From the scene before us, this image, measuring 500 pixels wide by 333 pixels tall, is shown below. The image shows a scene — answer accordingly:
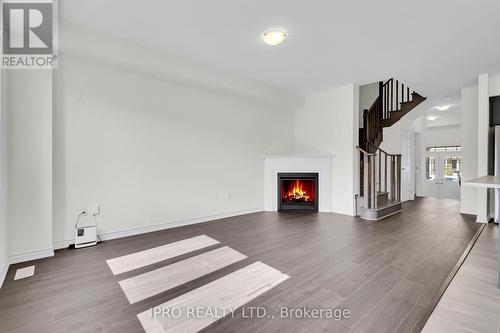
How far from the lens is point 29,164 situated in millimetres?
2598

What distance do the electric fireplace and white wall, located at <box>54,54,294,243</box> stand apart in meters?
0.72

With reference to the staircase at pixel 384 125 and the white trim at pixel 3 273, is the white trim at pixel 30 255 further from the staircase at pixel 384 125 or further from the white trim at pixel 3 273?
the staircase at pixel 384 125

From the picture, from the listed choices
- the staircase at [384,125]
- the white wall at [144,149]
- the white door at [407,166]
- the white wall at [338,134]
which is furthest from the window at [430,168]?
the white wall at [144,149]

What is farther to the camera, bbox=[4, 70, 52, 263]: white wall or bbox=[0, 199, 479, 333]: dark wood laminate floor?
bbox=[4, 70, 52, 263]: white wall

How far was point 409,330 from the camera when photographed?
1.51 m

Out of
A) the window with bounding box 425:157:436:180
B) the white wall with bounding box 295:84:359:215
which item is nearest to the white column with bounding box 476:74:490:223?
the white wall with bounding box 295:84:359:215

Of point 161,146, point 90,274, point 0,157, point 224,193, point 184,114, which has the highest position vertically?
point 184,114

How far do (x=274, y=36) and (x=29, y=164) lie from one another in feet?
10.4

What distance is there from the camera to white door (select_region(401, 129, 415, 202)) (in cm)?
700

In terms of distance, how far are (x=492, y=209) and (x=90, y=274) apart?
21.5 ft

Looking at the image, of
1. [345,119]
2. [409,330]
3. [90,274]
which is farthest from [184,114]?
[409,330]

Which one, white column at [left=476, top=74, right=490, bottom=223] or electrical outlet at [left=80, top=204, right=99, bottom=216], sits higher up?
white column at [left=476, top=74, right=490, bottom=223]

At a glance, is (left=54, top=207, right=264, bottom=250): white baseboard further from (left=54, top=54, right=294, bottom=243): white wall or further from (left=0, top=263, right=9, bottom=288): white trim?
(left=0, top=263, right=9, bottom=288): white trim

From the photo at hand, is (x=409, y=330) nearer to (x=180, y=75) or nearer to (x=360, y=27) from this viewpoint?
(x=360, y=27)
